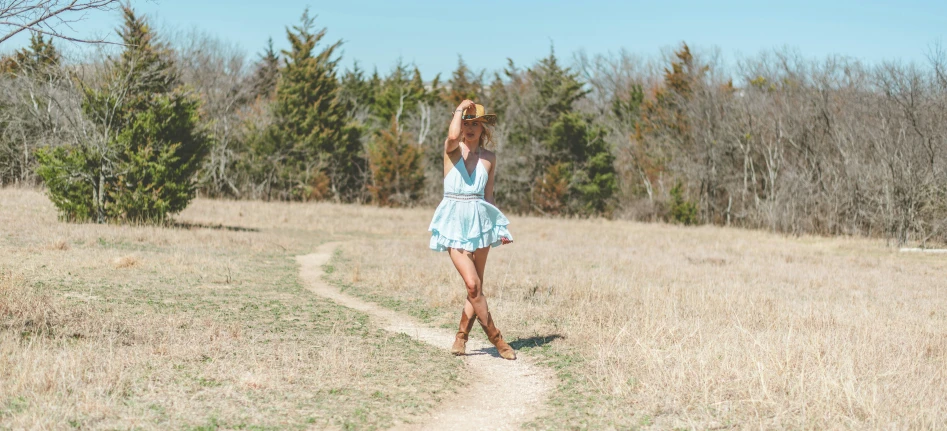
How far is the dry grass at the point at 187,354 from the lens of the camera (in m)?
5.22

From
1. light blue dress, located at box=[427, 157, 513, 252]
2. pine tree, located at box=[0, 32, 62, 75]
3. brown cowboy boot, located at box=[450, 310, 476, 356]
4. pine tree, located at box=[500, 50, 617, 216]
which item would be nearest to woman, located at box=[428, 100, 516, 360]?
light blue dress, located at box=[427, 157, 513, 252]

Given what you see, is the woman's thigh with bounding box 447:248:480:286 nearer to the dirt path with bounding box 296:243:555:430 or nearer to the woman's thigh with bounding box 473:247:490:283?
the woman's thigh with bounding box 473:247:490:283

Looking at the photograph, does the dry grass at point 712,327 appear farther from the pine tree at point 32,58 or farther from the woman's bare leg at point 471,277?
the pine tree at point 32,58

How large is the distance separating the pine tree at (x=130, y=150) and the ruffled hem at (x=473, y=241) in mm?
15398

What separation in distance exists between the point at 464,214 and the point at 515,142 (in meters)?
38.3

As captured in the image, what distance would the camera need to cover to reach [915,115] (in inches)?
972

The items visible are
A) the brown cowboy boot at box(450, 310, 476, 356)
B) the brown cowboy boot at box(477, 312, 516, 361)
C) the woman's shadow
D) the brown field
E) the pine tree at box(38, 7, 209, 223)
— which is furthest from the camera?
the pine tree at box(38, 7, 209, 223)

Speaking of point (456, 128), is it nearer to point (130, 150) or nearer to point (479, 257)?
point (479, 257)

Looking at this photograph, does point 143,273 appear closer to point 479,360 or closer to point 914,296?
point 479,360

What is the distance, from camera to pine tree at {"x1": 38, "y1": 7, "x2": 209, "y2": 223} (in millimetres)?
19750

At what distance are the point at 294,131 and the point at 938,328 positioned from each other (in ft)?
128

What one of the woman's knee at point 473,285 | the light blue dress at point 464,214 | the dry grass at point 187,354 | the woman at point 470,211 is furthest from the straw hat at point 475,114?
the dry grass at point 187,354

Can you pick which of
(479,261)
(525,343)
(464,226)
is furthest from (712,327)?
(464,226)

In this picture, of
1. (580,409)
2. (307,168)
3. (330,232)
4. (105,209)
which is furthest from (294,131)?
(580,409)
